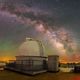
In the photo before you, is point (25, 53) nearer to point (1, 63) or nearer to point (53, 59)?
point (53, 59)

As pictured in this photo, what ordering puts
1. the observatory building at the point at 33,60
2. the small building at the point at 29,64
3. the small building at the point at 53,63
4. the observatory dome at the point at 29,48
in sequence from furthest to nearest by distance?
1. the observatory dome at the point at 29,48
2. the small building at the point at 53,63
3. the observatory building at the point at 33,60
4. the small building at the point at 29,64

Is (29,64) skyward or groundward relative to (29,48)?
groundward

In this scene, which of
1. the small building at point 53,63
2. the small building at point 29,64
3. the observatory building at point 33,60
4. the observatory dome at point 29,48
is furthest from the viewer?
the observatory dome at point 29,48

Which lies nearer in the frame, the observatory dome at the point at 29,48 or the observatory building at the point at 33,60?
the observatory building at the point at 33,60

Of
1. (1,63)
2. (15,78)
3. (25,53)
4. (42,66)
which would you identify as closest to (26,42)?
(25,53)

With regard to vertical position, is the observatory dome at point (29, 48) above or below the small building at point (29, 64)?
above

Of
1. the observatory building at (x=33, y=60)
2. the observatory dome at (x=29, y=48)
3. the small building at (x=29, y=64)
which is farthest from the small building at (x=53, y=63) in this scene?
the observatory dome at (x=29, y=48)

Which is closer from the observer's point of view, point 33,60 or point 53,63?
point 33,60

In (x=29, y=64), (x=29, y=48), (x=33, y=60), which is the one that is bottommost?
(x=29, y=64)

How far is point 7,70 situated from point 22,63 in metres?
4.06

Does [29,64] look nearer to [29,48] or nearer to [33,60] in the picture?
[33,60]

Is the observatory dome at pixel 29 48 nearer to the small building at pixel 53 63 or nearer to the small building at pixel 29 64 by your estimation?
the small building at pixel 29 64

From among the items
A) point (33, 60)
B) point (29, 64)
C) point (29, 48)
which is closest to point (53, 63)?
point (33, 60)

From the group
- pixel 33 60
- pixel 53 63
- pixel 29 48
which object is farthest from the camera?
pixel 29 48
